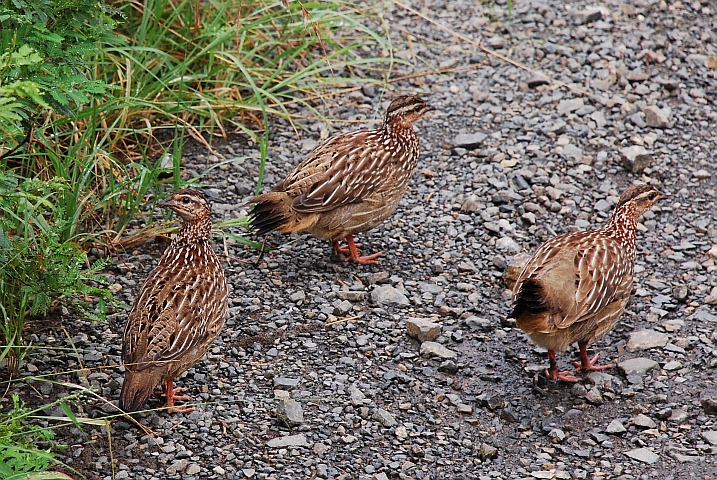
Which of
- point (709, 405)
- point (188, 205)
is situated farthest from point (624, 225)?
point (188, 205)

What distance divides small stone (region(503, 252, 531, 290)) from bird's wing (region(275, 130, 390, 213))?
1075mm

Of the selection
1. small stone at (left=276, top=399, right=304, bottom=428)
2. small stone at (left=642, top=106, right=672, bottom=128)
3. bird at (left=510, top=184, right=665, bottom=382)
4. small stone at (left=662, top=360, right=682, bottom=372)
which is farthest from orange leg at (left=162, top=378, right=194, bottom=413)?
small stone at (left=642, top=106, right=672, bottom=128)

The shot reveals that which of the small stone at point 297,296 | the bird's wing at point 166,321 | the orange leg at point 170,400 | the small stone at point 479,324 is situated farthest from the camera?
the small stone at point 297,296

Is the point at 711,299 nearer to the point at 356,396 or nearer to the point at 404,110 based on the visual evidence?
the point at 404,110

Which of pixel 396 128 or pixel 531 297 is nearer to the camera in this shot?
pixel 531 297

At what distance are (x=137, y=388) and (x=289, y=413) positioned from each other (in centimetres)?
84

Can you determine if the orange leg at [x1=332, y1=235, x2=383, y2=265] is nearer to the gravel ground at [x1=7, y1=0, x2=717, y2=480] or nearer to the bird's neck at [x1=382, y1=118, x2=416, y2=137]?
the gravel ground at [x1=7, y1=0, x2=717, y2=480]

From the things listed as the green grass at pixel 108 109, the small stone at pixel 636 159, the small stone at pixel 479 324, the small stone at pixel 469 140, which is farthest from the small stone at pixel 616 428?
the small stone at pixel 469 140

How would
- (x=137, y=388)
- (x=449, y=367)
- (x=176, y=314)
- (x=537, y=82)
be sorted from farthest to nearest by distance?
1. (x=537, y=82)
2. (x=449, y=367)
3. (x=176, y=314)
4. (x=137, y=388)

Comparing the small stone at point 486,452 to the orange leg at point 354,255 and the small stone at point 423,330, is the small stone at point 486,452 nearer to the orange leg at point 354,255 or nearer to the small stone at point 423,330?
the small stone at point 423,330

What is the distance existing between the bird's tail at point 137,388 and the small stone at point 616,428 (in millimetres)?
2525

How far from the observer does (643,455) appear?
5.08m

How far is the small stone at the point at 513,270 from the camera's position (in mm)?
6453

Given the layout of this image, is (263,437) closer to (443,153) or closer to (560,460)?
(560,460)
